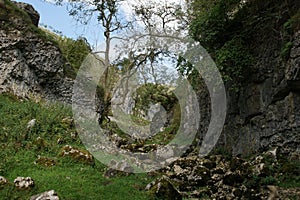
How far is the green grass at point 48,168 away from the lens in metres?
7.48

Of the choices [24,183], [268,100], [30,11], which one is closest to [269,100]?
[268,100]

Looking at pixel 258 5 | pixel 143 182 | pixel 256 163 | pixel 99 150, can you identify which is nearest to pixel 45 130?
pixel 99 150

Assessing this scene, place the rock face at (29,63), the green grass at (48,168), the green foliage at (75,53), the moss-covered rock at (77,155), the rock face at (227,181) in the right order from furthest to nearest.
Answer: the green foliage at (75,53)
the rock face at (29,63)
the moss-covered rock at (77,155)
the rock face at (227,181)
the green grass at (48,168)

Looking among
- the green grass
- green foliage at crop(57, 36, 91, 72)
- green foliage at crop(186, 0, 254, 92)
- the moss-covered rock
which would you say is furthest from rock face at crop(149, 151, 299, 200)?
green foliage at crop(57, 36, 91, 72)

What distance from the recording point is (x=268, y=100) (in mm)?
10820

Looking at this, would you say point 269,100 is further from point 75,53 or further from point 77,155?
point 75,53

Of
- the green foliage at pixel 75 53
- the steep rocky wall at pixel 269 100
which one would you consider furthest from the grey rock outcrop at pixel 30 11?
the steep rocky wall at pixel 269 100

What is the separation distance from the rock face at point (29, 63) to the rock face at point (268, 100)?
1162 centimetres

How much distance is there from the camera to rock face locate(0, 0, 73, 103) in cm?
1752

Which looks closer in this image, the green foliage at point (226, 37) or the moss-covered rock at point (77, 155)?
the moss-covered rock at point (77, 155)

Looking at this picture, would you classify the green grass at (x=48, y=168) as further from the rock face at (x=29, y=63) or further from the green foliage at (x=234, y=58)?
the green foliage at (x=234, y=58)

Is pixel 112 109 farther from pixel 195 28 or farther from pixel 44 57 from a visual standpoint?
pixel 195 28

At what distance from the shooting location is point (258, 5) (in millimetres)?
11789

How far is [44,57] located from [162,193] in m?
14.8
